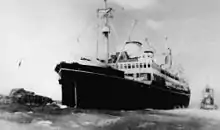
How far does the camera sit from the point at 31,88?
3.90 m

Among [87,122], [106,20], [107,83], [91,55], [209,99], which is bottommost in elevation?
[87,122]

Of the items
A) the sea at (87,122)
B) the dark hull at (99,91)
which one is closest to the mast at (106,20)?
the dark hull at (99,91)

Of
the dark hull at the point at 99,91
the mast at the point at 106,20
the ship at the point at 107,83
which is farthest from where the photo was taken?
the dark hull at the point at 99,91

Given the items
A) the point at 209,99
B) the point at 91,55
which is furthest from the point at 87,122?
the point at 209,99

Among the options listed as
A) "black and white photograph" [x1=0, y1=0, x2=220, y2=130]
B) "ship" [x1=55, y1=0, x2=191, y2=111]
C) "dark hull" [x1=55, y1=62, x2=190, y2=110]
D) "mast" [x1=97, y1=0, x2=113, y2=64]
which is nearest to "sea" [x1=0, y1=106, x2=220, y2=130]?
"black and white photograph" [x1=0, y1=0, x2=220, y2=130]

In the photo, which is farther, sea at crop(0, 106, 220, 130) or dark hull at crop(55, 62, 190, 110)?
dark hull at crop(55, 62, 190, 110)

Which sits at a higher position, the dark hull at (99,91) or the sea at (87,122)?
the dark hull at (99,91)

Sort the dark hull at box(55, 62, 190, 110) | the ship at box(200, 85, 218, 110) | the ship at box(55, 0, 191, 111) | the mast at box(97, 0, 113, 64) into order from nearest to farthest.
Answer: the mast at box(97, 0, 113, 64)
the ship at box(200, 85, 218, 110)
the ship at box(55, 0, 191, 111)
the dark hull at box(55, 62, 190, 110)

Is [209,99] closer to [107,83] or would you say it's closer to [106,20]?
[107,83]

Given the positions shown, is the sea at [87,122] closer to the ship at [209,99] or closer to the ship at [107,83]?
the ship at [209,99]

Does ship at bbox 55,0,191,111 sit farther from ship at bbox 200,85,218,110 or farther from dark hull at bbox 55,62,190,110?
ship at bbox 200,85,218,110

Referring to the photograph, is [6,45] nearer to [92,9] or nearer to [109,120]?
[92,9]

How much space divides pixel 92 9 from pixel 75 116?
1.40 metres

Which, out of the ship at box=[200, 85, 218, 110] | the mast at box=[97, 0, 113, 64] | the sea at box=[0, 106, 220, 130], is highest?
the mast at box=[97, 0, 113, 64]
